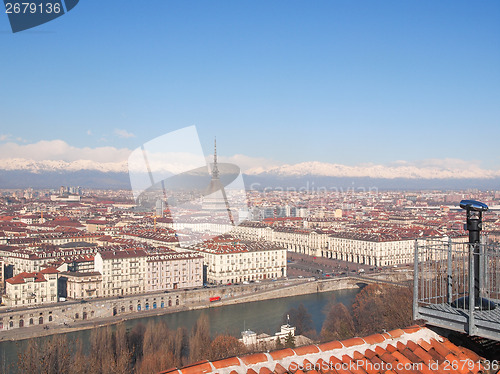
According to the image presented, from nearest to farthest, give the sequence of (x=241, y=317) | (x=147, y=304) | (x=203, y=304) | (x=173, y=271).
Result: 1. (x=241, y=317)
2. (x=147, y=304)
3. (x=203, y=304)
4. (x=173, y=271)

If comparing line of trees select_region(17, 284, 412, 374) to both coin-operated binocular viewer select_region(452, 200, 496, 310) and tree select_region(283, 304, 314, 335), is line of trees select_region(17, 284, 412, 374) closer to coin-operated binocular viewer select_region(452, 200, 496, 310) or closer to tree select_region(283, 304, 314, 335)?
tree select_region(283, 304, 314, 335)

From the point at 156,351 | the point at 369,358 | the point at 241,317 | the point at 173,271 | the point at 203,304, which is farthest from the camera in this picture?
the point at 173,271

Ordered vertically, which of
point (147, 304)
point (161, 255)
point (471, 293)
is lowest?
point (147, 304)

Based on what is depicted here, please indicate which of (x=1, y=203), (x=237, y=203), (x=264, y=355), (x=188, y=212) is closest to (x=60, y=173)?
(x=1, y=203)

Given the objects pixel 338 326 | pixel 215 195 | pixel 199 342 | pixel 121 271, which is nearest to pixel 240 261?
pixel 121 271

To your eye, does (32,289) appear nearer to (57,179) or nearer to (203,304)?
(203,304)

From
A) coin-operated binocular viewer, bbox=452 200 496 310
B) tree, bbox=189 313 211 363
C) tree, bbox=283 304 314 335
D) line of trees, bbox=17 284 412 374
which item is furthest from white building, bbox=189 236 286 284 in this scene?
coin-operated binocular viewer, bbox=452 200 496 310

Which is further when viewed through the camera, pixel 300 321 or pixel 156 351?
pixel 300 321

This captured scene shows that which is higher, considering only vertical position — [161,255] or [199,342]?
[161,255]
